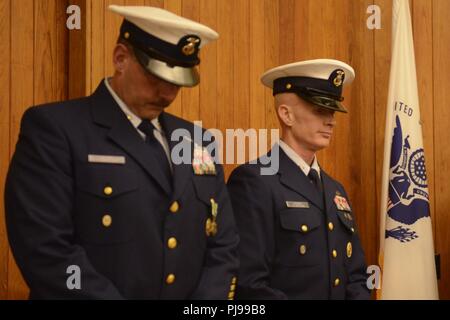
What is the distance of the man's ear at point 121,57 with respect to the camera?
1.84 meters

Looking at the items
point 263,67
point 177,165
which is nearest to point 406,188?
point 263,67

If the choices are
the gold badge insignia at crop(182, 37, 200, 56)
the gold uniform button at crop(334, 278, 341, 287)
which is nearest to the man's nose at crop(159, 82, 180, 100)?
the gold badge insignia at crop(182, 37, 200, 56)

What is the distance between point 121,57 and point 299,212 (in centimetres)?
89

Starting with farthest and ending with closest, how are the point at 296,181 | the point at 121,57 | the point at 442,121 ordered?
1. the point at 442,121
2. the point at 296,181
3. the point at 121,57

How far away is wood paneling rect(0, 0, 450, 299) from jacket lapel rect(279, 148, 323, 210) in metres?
0.71

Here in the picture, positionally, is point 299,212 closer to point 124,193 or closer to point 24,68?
point 124,193

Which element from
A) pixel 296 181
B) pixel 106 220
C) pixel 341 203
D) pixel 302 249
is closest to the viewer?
pixel 106 220

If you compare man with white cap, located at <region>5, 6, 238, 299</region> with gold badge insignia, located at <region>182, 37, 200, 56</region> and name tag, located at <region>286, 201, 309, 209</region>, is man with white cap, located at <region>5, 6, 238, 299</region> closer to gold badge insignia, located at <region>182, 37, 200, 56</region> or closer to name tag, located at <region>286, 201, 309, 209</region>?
gold badge insignia, located at <region>182, 37, 200, 56</region>

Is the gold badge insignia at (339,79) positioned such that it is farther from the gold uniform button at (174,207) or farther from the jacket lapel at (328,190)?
the gold uniform button at (174,207)

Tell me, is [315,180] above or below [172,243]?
above

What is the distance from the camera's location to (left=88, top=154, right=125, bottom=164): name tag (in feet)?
5.75

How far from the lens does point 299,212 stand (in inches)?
91.2

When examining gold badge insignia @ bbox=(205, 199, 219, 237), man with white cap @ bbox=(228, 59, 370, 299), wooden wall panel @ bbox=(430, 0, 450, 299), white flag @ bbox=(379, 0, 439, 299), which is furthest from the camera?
wooden wall panel @ bbox=(430, 0, 450, 299)

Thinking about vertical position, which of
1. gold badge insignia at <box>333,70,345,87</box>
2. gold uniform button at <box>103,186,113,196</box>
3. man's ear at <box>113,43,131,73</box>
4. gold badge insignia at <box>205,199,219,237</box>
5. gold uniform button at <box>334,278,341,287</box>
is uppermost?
gold badge insignia at <box>333,70,345,87</box>
